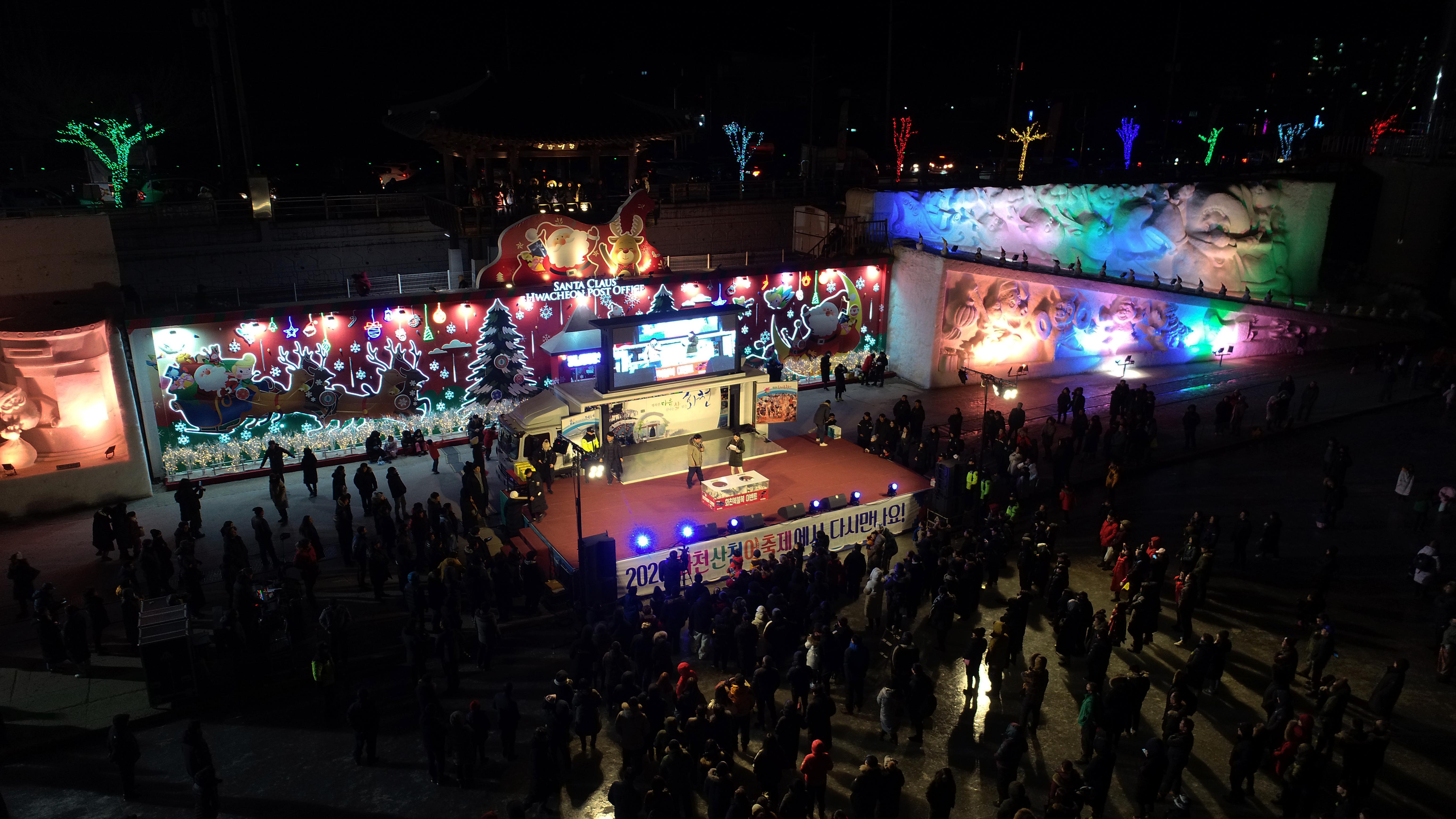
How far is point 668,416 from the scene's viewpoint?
870 inches

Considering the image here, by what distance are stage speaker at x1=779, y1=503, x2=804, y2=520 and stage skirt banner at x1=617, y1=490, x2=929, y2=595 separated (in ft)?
0.74

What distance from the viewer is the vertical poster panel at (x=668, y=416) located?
2145cm

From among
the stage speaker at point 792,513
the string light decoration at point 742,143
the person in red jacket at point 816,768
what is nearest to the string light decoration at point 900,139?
the string light decoration at point 742,143

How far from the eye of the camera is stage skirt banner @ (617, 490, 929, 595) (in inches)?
638

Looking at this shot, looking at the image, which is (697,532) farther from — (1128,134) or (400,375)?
(1128,134)

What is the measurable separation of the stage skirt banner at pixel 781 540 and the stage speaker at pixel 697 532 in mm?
399

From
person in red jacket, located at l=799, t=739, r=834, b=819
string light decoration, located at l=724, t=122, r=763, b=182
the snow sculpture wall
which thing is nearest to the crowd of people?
person in red jacket, located at l=799, t=739, r=834, b=819

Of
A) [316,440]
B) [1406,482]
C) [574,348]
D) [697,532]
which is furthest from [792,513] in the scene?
[316,440]

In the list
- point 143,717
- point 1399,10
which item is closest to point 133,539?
point 143,717

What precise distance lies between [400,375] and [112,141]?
1214 centimetres

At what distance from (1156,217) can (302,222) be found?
25.1 meters

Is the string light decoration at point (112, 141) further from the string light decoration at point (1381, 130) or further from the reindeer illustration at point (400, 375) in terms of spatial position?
the string light decoration at point (1381, 130)

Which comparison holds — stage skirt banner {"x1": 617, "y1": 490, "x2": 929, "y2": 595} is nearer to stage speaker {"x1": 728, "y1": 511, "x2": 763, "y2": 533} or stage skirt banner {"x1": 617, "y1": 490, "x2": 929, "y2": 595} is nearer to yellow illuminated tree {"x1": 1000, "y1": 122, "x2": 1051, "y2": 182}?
stage speaker {"x1": 728, "y1": 511, "x2": 763, "y2": 533}

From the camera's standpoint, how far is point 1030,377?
29156 mm
